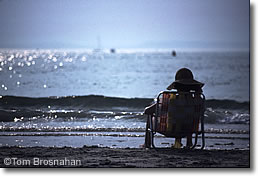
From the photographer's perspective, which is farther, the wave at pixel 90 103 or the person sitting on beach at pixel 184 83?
the wave at pixel 90 103

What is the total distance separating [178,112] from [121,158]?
34.3 inches

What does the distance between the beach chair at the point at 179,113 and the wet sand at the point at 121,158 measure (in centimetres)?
30

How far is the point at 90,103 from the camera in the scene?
12578mm

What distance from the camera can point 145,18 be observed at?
297 inches

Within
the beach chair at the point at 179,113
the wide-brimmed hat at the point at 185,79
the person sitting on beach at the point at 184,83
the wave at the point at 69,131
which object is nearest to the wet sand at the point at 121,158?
the beach chair at the point at 179,113

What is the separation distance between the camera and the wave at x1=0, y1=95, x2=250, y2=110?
1141cm

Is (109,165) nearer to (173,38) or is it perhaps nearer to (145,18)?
(145,18)

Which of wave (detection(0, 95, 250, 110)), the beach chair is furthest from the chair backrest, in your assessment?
wave (detection(0, 95, 250, 110))

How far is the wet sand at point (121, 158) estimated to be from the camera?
552 cm

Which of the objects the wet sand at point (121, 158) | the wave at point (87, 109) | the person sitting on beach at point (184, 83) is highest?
the person sitting on beach at point (184, 83)

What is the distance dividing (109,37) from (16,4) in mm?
1938

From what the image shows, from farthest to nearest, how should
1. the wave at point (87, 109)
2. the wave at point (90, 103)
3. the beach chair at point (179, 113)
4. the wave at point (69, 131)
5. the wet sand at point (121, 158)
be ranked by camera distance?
the wave at point (90, 103) → the wave at point (87, 109) → the wave at point (69, 131) → the beach chair at point (179, 113) → the wet sand at point (121, 158)

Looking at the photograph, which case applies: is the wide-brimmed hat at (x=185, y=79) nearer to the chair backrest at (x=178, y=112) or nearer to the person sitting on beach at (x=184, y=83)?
the person sitting on beach at (x=184, y=83)

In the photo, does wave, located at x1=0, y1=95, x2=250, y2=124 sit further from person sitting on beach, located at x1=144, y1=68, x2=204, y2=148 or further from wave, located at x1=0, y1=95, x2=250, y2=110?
person sitting on beach, located at x1=144, y1=68, x2=204, y2=148
